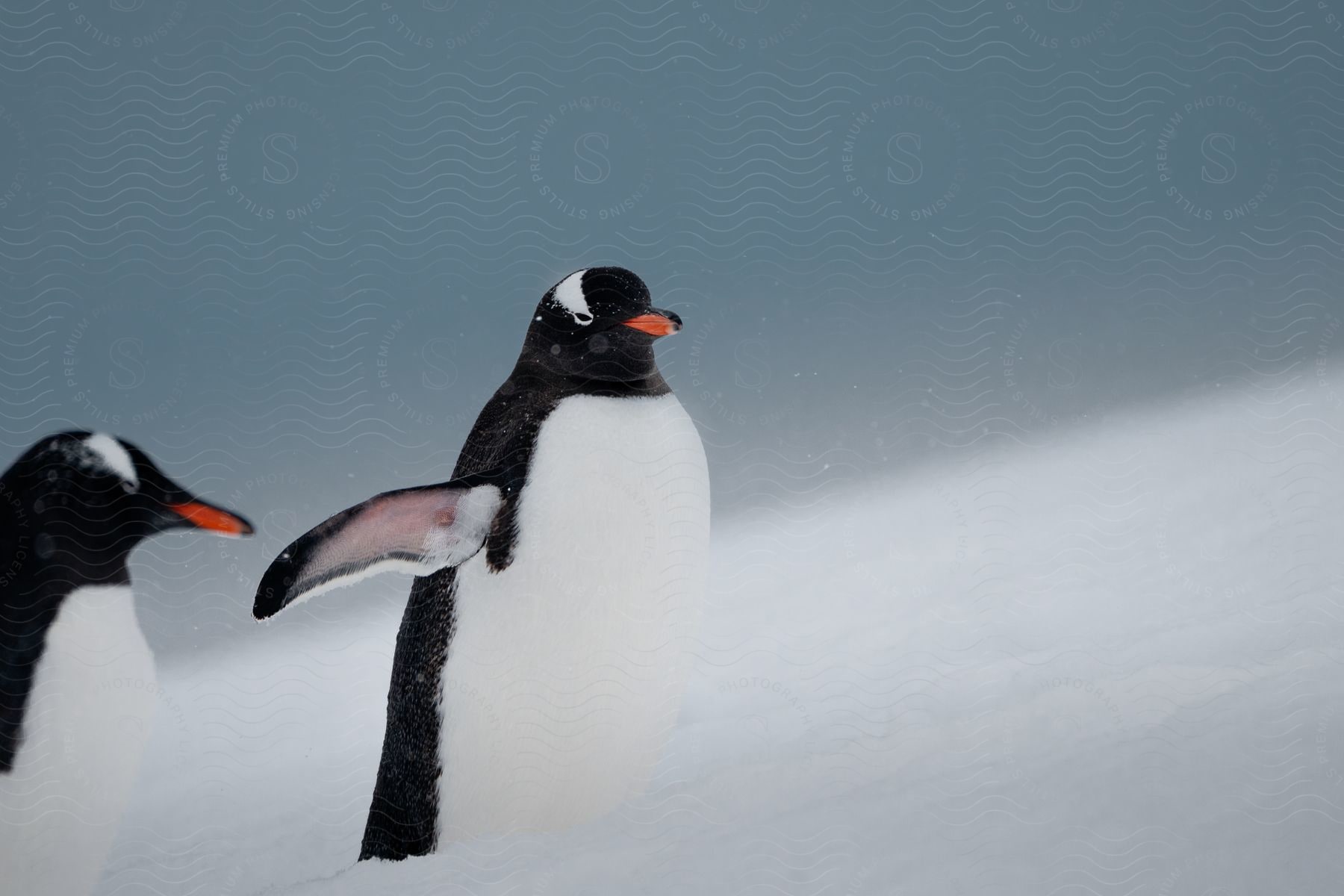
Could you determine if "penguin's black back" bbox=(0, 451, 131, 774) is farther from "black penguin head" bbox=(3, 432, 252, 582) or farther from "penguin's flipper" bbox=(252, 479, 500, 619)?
"penguin's flipper" bbox=(252, 479, 500, 619)

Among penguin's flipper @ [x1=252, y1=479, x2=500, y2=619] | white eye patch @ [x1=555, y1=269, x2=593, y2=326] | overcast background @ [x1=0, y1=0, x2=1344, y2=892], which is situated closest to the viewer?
penguin's flipper @ [x1=252, y1=479, x2=500, y2=619]

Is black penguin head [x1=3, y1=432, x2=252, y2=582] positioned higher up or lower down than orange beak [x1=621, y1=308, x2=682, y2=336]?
lower down

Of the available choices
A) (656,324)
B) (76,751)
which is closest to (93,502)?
(76,751)

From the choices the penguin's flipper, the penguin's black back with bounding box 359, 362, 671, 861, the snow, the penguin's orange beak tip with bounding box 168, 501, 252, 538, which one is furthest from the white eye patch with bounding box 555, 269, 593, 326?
the penguin's orange beak tip with bounding box 168, 501, 252, 538

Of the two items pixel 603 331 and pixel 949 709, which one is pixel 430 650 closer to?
pixel 603 331

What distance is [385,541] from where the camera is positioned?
5.34 ft

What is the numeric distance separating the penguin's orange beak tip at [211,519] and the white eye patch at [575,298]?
0.60 meters

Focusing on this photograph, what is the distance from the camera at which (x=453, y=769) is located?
169 cm

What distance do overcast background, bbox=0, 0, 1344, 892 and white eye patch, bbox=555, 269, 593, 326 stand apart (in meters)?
0.13

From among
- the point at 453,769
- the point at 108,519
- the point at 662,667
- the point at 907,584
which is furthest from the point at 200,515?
the point at 907,584

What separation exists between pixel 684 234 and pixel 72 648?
122 cm

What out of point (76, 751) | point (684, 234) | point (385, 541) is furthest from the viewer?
point (684, 234)

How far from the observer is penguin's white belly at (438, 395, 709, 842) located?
1668mm

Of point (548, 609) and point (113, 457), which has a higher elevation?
point (113, 457)
